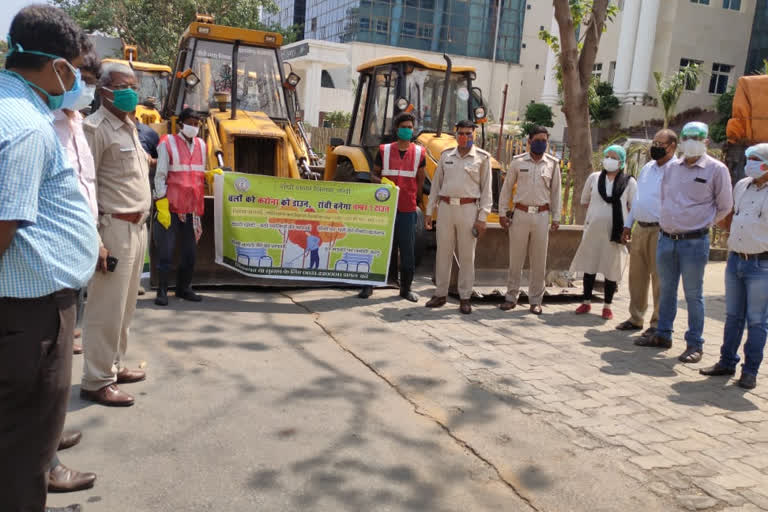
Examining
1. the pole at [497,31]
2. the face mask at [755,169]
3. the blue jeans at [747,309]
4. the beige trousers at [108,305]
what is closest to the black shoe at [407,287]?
the blue jeans at [747,309]

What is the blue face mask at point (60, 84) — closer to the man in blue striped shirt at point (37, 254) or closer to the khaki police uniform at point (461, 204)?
the man in blue striped shirt at point (37, 254)

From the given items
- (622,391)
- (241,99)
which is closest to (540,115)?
(241,99)

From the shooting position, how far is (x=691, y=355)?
6.14 metres

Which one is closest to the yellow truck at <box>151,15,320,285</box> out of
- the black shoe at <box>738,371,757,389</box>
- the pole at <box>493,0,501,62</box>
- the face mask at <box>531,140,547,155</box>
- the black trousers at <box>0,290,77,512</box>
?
the face mask at <box>531,140,547,155</box>

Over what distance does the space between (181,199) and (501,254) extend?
4.04m

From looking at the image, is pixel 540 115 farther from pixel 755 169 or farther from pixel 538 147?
pixel 755 169

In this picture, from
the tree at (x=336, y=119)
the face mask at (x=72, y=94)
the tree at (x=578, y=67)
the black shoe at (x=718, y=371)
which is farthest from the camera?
the tree at (x=336, y=119)

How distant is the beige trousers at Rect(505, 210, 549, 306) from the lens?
7637mm

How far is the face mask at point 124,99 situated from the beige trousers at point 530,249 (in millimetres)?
4607

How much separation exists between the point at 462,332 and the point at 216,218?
301 centimetres

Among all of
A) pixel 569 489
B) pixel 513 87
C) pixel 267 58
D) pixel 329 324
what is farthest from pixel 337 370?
pixel 513 87

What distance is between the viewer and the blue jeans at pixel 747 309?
5445mm

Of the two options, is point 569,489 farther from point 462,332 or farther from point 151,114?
point 151,114

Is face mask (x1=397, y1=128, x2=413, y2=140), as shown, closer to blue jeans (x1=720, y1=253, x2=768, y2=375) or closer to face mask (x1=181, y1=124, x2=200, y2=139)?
face mask (x1=181, y1=124, x2=200, y2=139)
